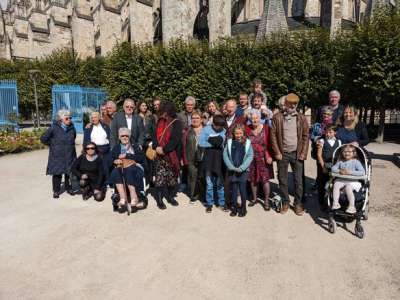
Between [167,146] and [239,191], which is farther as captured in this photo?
[167,146]

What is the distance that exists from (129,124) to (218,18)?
1756 cm

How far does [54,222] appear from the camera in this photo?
5.02 metres

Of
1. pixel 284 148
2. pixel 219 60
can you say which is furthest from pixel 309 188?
pixel 219 60

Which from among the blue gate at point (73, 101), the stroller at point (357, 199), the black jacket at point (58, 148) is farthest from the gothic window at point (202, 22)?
the stroller at point (357, 199)

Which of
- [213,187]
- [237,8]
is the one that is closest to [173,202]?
[213,187]

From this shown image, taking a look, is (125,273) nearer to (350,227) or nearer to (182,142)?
(182,142)

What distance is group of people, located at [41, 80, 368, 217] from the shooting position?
5.04m

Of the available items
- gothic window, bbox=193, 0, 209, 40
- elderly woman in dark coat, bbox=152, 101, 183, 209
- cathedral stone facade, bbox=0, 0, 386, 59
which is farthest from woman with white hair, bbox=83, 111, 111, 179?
gothic window, bbox=193, 0, 209, 40

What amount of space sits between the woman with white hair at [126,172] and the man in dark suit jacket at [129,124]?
390 mm

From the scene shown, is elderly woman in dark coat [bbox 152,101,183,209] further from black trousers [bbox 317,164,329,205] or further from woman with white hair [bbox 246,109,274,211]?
black trousers [bbox 317,164,329,205]

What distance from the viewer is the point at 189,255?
3881 millimetres

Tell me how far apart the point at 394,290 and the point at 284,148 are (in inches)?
95.8

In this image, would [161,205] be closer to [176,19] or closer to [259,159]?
[259,159]

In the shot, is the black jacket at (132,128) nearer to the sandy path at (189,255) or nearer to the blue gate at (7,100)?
the sandy path at (189,255)
